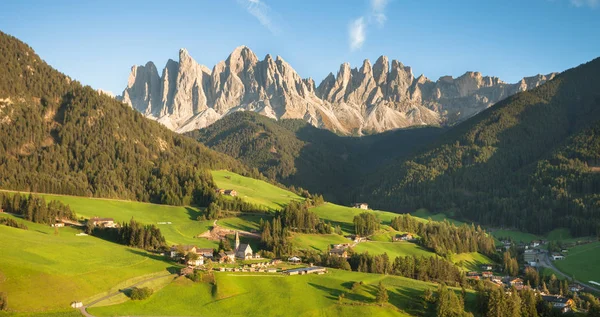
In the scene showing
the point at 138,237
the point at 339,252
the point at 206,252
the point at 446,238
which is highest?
the point at 446,238

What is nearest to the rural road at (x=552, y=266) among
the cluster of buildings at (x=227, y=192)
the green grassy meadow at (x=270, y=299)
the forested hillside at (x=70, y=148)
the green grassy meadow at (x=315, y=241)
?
the green grassy meadow at (x=270, y=299)

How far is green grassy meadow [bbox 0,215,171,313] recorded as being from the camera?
7575 centimetres

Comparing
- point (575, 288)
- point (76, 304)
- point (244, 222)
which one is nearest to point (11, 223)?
point (76, 304)

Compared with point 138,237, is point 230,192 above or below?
above

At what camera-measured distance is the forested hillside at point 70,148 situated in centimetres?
15662

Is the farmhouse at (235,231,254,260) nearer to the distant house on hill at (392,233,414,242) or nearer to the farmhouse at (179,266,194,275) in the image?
the farmhouse at (179,266,194,275)

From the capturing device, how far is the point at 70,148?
17288 cm

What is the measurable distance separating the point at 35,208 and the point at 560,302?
104 meters

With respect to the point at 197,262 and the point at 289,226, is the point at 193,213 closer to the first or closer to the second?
the point at 289,226

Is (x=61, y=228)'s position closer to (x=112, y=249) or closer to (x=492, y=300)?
(x=112, y=249)

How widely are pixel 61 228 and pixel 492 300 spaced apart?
85341 mm

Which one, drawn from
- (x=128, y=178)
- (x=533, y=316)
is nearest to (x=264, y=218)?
(x=128, y=178)

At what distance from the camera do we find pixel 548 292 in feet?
383

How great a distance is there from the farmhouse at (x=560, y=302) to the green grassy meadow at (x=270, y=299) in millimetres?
14133
